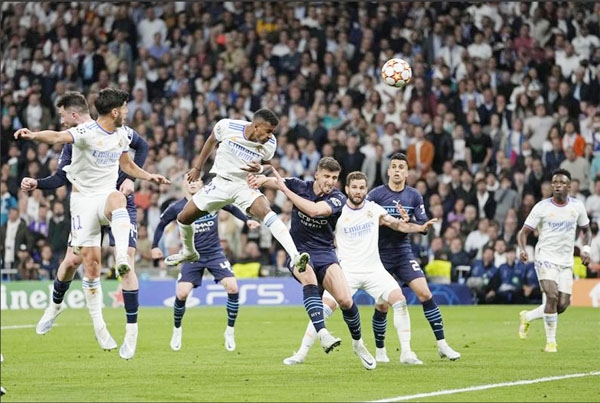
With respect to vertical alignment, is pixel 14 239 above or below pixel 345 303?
below

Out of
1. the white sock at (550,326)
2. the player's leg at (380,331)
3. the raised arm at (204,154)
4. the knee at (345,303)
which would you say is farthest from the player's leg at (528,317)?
the raised arm at (204,154)

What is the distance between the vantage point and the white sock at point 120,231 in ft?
41.8

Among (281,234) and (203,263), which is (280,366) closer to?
(281,234)

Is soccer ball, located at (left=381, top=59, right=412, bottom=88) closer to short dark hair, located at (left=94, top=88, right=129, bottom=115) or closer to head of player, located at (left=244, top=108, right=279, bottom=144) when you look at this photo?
head of player, located at (left=244, top=108, right=279, bottom=144)

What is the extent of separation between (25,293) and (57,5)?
1040 centimetres

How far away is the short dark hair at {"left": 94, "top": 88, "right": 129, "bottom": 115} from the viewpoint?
13.1 m

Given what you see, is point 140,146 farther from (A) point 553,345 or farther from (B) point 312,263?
(A) point 553,345

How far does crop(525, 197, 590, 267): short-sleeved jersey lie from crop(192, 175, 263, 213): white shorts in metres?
4.90

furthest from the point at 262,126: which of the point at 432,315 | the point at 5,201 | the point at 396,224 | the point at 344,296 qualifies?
the point at 5,201

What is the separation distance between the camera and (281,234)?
43.3 ft

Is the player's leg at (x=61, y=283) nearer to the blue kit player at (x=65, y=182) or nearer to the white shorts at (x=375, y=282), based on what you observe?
the blue kit player at (x=65, y=182)

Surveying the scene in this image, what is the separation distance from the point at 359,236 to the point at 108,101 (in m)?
3.52

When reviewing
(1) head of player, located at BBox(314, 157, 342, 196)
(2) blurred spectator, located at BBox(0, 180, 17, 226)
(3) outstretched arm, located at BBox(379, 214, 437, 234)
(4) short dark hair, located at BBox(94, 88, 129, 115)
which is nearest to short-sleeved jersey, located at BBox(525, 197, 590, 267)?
(3) outstretched arm, located at BBox(379, 214, 437, 234)

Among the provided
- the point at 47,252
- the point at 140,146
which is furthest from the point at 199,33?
the point at 140,146
